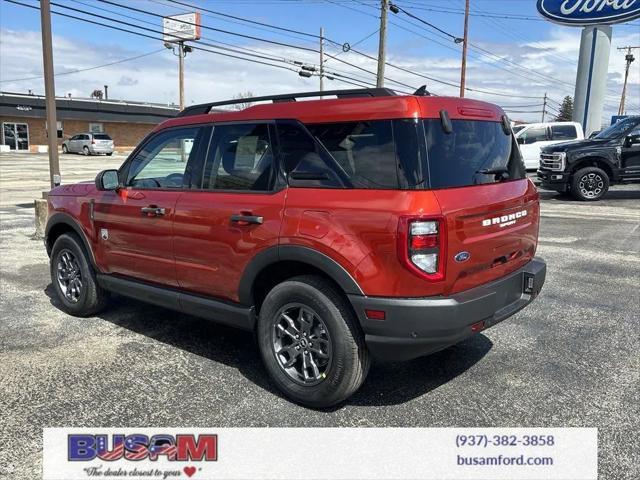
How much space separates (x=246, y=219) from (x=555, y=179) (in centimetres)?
1243

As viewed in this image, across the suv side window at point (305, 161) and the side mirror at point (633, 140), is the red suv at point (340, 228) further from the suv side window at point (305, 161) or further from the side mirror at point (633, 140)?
the side mirror at point (633, 140)

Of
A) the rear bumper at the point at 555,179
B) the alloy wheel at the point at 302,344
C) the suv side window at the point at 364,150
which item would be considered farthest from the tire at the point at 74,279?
the rear bumper at the point at 555,179

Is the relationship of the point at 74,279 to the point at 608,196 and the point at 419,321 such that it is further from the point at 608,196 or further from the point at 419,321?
the point at 608,196

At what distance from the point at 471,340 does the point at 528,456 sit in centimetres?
188

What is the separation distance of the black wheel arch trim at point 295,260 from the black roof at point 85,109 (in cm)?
4087

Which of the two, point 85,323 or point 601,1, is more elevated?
point 601,1

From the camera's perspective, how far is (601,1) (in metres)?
24.1

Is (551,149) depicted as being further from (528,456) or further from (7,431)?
(7,431)

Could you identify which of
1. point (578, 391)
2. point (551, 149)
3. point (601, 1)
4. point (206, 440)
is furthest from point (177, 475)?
point (601, 1)

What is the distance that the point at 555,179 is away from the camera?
1412cm

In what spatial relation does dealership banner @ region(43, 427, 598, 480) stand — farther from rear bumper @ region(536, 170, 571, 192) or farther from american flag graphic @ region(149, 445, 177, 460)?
rear bumper @ region(536, 170, 571, 192)

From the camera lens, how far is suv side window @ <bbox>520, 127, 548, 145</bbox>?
68.9 feet

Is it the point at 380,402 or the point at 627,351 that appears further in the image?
the point at 627,351

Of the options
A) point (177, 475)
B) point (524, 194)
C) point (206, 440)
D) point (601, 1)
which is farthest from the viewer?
point (601, 1)
